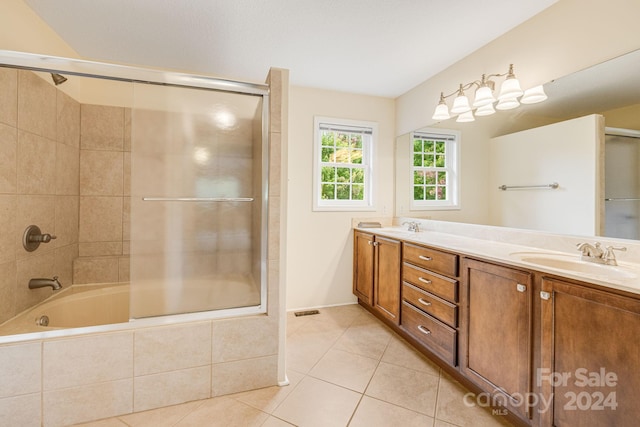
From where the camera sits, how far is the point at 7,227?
163cm

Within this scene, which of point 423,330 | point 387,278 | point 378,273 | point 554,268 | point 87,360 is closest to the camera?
point 554,268

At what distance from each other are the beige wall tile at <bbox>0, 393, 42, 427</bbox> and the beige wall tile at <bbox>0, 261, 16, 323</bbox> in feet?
1.50

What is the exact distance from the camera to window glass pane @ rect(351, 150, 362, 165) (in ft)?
10.9

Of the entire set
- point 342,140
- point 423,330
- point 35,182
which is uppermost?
point 342,140

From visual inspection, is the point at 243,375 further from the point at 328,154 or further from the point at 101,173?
the point at 328,154

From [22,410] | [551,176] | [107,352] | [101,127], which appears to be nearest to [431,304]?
[551,176]

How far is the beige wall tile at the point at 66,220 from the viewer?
2064 millimetres

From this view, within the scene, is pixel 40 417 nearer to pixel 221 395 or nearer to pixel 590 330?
pixel 221 395

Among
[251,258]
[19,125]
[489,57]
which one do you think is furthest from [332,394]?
[489,57]

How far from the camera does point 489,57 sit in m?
2.21

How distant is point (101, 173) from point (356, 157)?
8.37 feet

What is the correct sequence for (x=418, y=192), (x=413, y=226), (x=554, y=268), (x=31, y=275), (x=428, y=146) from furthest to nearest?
(x=418, y=192), (x=428, y=146), (x=413, y=226), (x=31, y=275), (x=554, y=268)

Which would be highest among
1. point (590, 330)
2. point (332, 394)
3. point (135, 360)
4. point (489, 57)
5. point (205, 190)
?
point (489, 57)

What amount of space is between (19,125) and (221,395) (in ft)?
6.87
